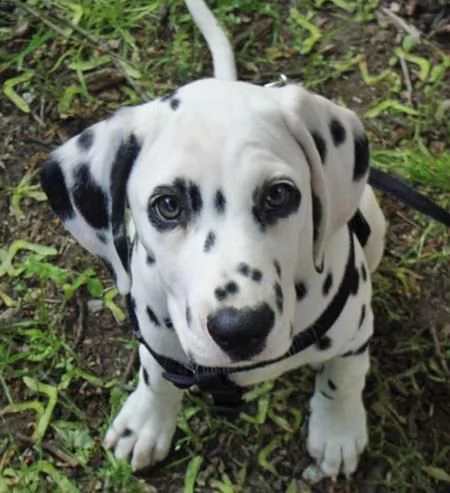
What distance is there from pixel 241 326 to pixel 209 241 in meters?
0.22

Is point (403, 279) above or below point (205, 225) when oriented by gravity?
below

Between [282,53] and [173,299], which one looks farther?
[282,53]

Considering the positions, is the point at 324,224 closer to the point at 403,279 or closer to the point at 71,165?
the point at 71,165

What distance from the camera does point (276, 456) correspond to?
4012 mm

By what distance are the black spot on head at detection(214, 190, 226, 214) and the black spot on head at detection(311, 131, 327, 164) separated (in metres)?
0.36

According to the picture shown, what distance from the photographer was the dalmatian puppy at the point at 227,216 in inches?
104

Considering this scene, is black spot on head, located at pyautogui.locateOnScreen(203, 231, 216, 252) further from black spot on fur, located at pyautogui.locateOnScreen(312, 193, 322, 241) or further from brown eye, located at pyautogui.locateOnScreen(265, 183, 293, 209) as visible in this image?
black spot on fur, located at pyautogui.locateOnScreen(312, 193, 322, 241)

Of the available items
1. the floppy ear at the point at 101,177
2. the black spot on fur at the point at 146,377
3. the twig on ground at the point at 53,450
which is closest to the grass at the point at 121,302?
the twig on ground at the point at 53,450

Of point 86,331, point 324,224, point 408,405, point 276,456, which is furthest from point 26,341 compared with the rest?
point 324,224

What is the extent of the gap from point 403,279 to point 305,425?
75cm

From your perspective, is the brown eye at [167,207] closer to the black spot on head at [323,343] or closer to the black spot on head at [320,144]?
the black spot on head at [320,144]

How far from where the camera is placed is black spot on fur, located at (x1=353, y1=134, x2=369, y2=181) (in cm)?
297

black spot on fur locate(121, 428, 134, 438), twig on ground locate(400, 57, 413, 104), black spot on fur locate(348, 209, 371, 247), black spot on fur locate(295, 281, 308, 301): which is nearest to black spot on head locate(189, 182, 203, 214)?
black spot on fur locate(295, 281, 308, 301)

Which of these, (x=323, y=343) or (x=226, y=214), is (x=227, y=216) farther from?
(x=323, y=343)
